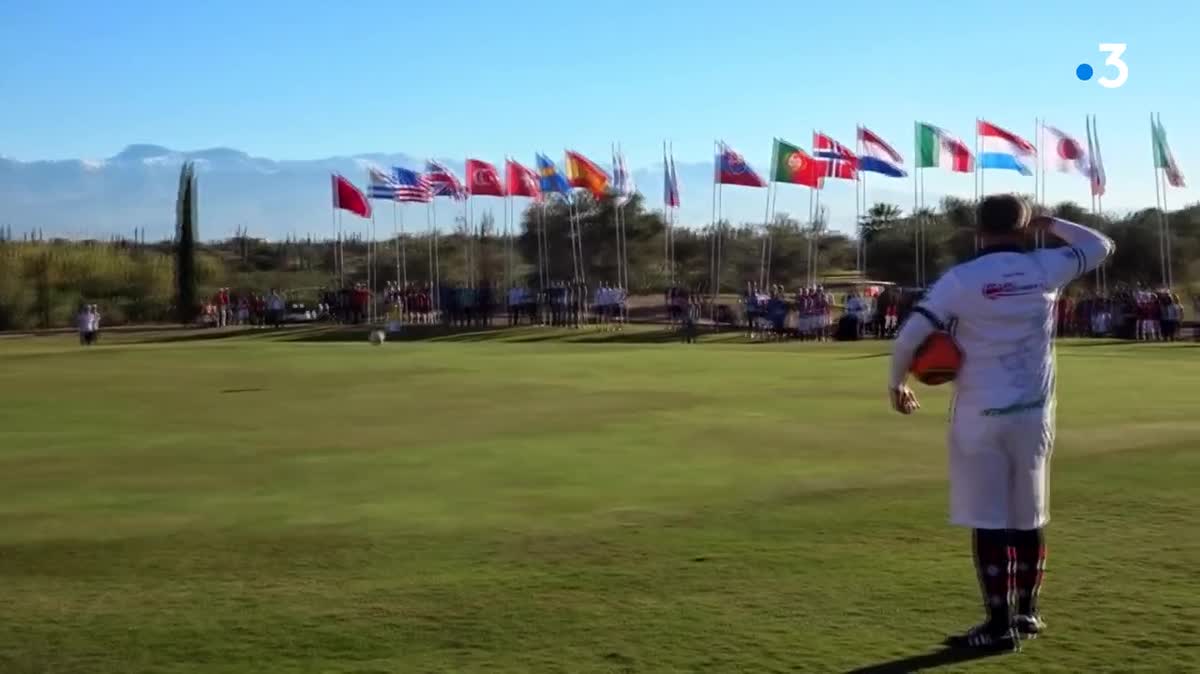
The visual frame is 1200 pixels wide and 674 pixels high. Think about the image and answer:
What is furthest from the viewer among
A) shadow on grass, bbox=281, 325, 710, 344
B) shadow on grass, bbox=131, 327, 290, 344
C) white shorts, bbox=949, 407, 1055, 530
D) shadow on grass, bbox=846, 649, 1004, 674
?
shadow on grass, bbox=131, 327, 290, 344

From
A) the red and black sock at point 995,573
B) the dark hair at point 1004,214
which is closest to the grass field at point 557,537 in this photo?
the red and black sock at point 995,573

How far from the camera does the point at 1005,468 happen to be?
24.8 ft

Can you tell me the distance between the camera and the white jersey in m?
7.55

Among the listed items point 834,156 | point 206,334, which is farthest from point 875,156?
point 206,334

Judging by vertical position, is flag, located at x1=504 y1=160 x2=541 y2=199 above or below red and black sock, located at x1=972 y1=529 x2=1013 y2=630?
above

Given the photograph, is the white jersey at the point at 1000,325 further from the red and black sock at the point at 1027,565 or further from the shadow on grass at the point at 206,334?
the shadow on grass at the point at 206,334

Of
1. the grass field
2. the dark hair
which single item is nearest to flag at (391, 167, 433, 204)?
the grass field

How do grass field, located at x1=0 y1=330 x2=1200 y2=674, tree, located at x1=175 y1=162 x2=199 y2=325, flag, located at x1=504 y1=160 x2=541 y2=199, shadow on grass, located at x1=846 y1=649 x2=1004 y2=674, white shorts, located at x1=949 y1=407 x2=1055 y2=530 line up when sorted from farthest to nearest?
tree, located at x1=175 y1=162 x2=199 y2=325 → flag, located at x1=504 y1=160 x2=541 y2=199 → grass field, located at x1=0 y1=330 x2=1200 y2=674 → white shorts, located at x1=949 y1=407 x2=1055 y2=530 → shadow on grass, located at x1=846 y1=649 x2=1004 y2=674

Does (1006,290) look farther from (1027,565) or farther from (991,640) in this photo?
(991,640)

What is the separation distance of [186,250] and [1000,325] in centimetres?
7063

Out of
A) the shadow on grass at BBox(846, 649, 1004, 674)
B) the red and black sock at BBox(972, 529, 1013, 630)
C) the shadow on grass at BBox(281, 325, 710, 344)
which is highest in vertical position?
the shadow on grass at BBox(281, 325, 710, 344)

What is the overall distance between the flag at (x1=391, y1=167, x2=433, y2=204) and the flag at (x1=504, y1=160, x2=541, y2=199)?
3457 mm

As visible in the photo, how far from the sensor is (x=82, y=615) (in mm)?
8820

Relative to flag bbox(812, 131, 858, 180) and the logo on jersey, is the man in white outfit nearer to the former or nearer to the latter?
the logo on jersey
